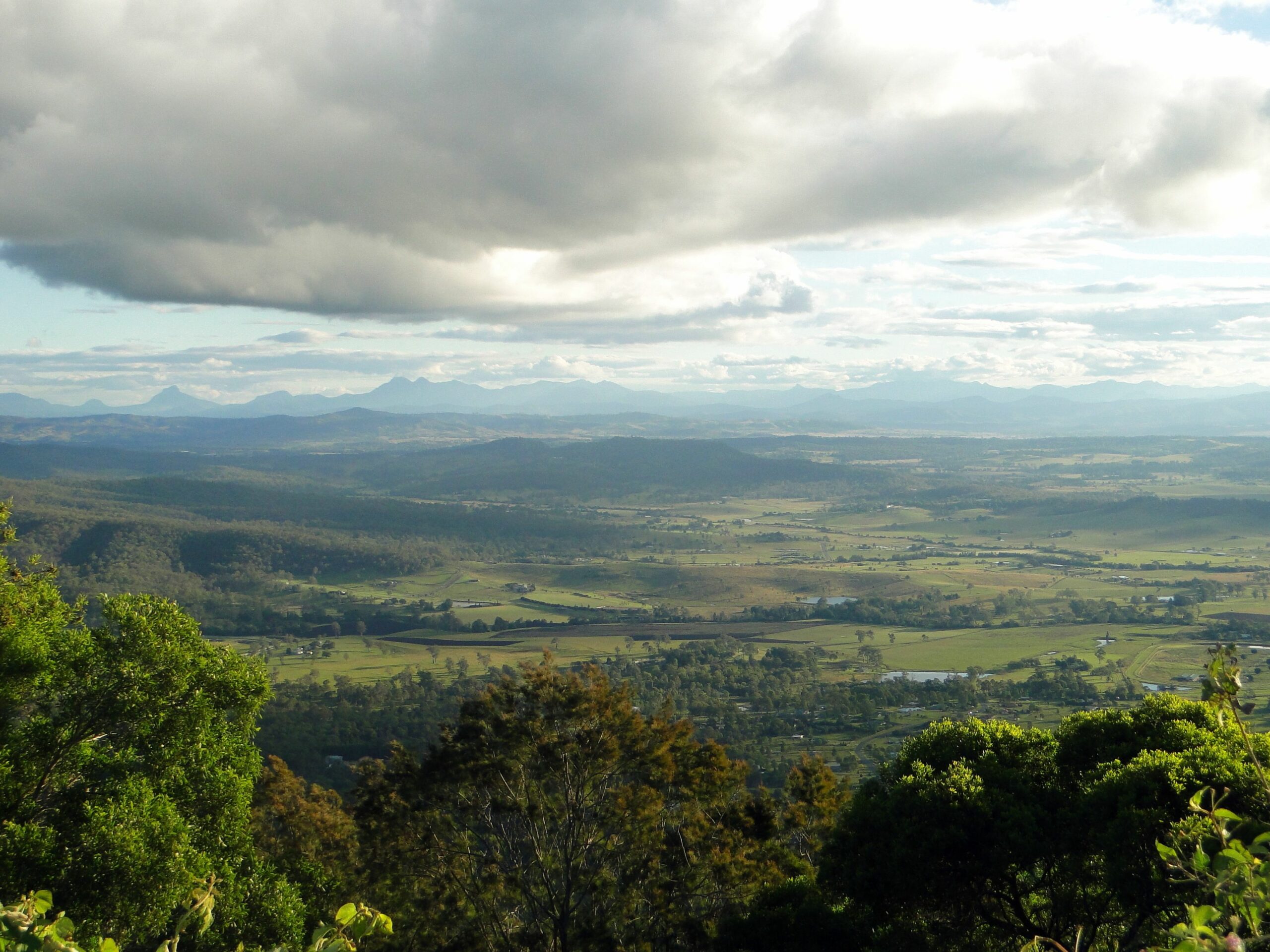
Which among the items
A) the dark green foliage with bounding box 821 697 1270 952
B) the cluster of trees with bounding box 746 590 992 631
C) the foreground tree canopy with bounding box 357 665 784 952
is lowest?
the cluster of trees with bounding box 746 590 992 631

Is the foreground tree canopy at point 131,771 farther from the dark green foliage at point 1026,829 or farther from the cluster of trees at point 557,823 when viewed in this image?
the dark green foliage at point 1026,829

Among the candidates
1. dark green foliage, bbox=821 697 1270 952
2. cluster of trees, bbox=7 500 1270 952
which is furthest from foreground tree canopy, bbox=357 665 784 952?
dark green foliage, bbox=821 697 1270 952

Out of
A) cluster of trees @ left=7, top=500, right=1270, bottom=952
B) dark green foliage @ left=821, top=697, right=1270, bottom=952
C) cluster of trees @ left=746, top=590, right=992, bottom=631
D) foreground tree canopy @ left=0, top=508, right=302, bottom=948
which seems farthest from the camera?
cluster of trees @ left=746, top=590, right=992, bottom=631

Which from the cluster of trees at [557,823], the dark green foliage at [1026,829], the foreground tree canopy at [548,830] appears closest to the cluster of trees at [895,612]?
the cluster of trees at [557,823]

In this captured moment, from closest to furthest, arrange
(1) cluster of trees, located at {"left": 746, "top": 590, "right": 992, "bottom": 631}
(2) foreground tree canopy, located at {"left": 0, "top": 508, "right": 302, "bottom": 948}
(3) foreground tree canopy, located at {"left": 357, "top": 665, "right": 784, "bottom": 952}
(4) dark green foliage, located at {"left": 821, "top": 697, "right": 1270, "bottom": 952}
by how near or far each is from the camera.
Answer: (2) foreground tree canopy, located at {"left": 0, "top": 508, "right": 302, "bottom": 948}, (4) dark green foliage, located at {"left": 821, "top": 697, "right": 1270, "bottom": 952}, (3) foreground tree canopy, located at {"left": 357, "top": 665, "right": 784, "bottom": 952}, (1) cluster of trees, located at {"left": 746, "top": 590, "right": 992, "bottom": 631}

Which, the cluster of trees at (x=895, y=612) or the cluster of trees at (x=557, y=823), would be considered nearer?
the cluster of trees at (x=557, y=823)

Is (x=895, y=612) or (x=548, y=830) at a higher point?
(x=548, y=830)

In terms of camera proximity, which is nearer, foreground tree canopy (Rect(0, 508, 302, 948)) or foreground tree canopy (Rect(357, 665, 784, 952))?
foreground tree canopy (Rect(0, 508, 302, 948))

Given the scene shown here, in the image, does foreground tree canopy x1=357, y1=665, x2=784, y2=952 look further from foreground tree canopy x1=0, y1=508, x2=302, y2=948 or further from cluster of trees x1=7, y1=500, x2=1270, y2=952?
foreground tree canopy x1=0, y1=508, x2=302, y2=948

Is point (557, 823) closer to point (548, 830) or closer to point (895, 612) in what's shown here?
point (548, 830)

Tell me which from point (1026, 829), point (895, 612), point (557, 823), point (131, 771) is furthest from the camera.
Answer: point (895, 612)

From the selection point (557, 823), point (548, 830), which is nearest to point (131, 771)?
point (548, 830)

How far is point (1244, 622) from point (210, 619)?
13280 centimetres

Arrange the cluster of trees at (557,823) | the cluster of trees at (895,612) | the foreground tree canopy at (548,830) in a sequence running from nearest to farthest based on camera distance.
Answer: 1. the cluster of trees at (557,823)
2. the foreground tree canopy at (548,830)
3. the cluster of trees at (895,612)
